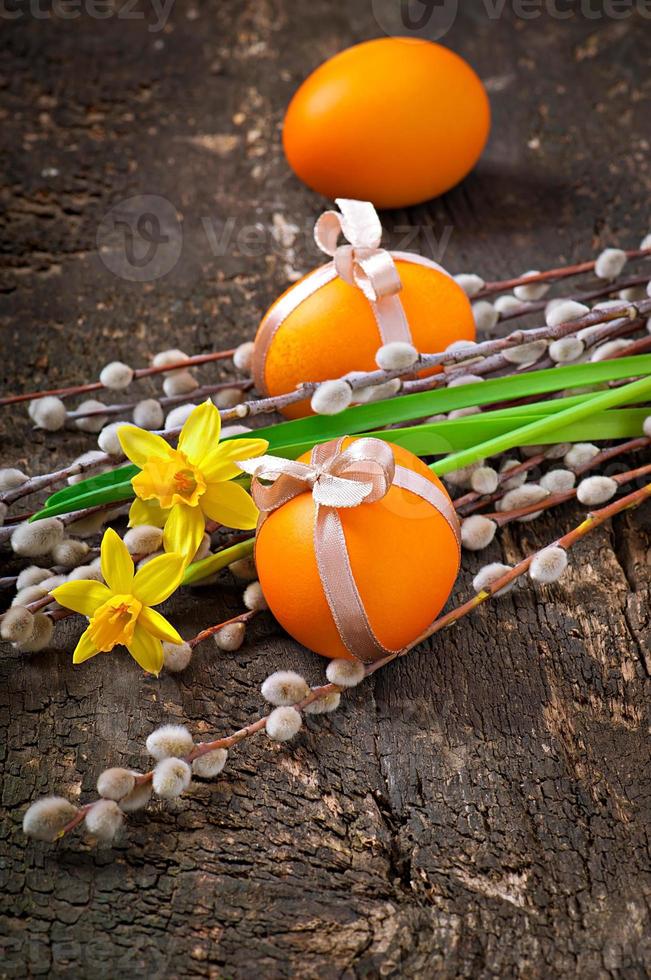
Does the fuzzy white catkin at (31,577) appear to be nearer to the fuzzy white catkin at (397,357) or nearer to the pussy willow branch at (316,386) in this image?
the pussy willow branch at (316,386)

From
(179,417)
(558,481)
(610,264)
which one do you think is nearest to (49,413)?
(179,417)

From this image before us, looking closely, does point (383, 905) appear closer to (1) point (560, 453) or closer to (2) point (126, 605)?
(2) point (126, 605)

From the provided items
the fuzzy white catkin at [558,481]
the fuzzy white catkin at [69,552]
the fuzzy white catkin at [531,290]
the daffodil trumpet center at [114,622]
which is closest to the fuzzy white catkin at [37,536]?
the fuzzy white catkin at [69,552]

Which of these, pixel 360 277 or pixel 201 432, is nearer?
pixel 201 432

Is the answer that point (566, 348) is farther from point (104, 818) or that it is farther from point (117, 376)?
point (104, 818)


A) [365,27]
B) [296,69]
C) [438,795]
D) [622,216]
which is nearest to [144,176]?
[296,69]
